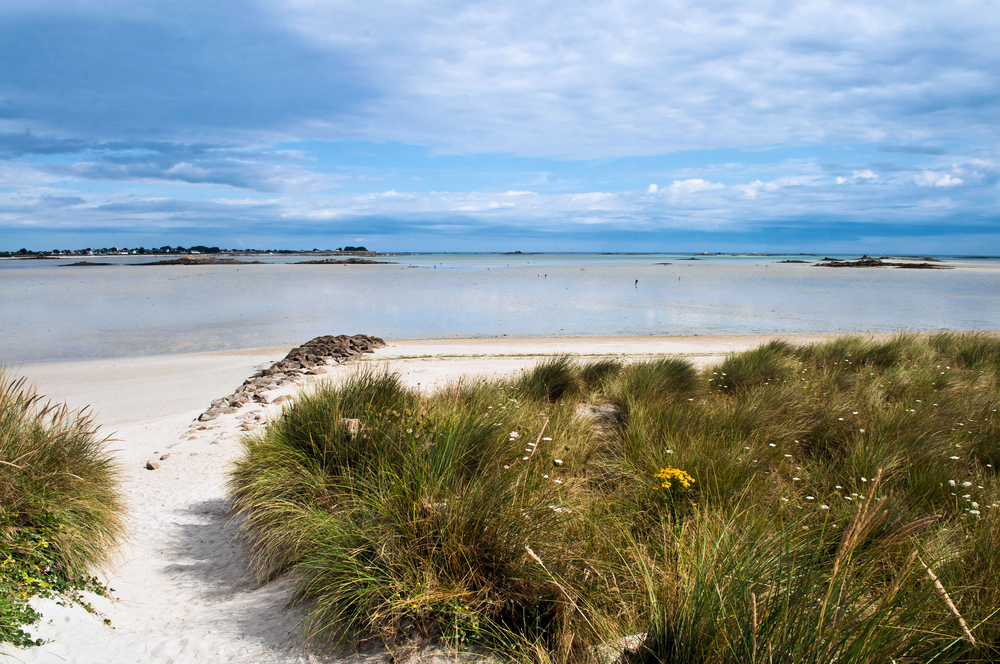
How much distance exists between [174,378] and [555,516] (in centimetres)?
1225

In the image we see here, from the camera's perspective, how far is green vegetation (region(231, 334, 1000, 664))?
2514mm

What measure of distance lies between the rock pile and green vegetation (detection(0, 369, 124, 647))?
4273mm

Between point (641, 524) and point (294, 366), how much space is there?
10.2m

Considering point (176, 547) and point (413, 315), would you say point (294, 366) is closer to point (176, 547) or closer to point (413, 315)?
point (176, 547)

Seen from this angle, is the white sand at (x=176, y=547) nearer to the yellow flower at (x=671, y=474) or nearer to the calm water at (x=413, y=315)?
the yellow flower at (x=671, y=474)

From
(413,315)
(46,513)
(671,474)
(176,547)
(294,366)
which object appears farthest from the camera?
(413,315)

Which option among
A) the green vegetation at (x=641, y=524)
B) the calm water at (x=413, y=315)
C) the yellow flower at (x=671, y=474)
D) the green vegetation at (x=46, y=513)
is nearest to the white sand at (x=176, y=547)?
the green vegetation at (x=46, y=513)

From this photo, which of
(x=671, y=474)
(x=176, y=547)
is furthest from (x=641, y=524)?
(x=176, y=547)

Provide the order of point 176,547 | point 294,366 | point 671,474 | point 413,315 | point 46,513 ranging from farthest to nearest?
point 413,315
point 294,366
point 176,547
point 671,474
point 46,513

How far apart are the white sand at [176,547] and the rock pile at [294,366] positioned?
36cm

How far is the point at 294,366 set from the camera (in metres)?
12.6

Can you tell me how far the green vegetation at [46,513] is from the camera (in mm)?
3371

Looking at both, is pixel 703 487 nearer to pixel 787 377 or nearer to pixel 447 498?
pixel 447 498

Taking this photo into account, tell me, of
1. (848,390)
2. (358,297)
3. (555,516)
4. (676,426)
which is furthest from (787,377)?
(358,297)
